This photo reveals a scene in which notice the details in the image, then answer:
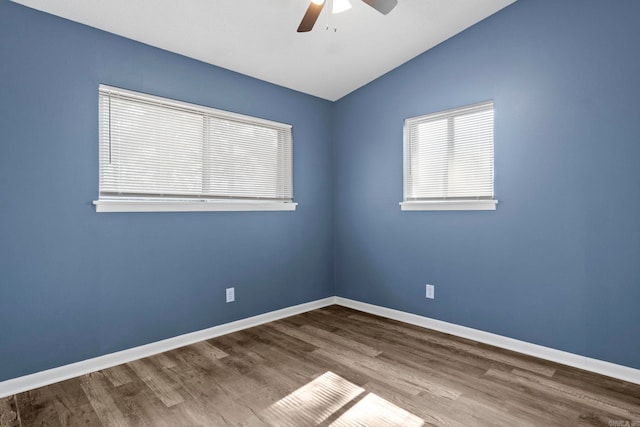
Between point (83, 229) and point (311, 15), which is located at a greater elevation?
point (311, 15)

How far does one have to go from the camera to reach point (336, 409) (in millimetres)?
1964

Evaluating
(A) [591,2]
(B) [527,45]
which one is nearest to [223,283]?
(B) [527,45]

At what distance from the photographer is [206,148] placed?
307 cm

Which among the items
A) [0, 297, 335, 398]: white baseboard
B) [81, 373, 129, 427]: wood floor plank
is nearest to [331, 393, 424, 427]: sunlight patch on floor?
[81, 373, 129, 427]: wood floor plank

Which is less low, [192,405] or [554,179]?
[554,179]

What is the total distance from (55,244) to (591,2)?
155 inches

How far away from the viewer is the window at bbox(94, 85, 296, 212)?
2.56 metres

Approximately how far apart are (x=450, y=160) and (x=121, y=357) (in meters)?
3.07

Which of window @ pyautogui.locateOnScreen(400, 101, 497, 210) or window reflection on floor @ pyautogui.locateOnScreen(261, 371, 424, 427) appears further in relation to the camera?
window @ pyautogui.locateOnScreen(400, 101, 497, 210)

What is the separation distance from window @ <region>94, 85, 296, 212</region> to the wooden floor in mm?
1195

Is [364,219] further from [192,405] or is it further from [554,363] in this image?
[192,405]

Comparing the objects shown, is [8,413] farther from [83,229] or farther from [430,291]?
[430,291]

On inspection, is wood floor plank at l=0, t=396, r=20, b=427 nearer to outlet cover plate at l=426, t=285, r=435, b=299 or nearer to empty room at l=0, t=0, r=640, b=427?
empty room at l=0, t=0, r=640, b=427

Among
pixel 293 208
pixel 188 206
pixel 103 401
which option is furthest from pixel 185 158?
pixel 103 401
